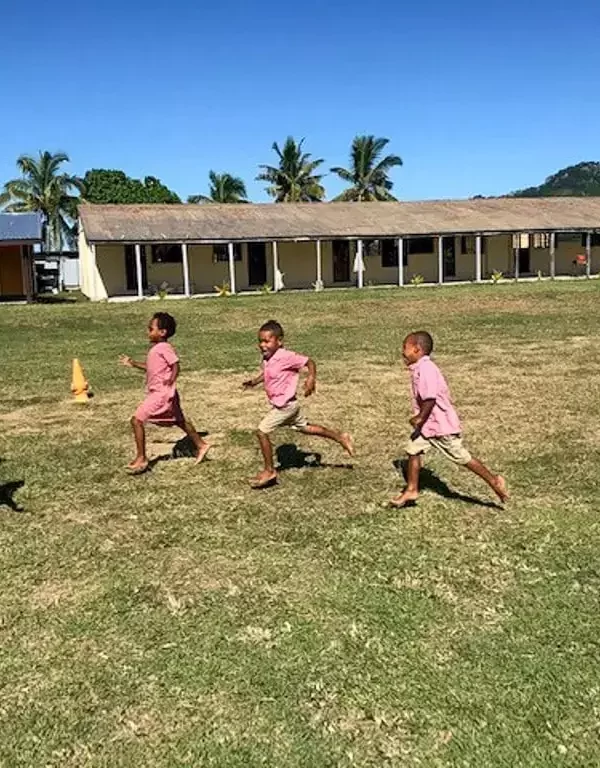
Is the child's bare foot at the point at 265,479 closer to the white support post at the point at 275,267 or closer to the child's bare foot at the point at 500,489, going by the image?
the child's bare foot at the point at 500,489

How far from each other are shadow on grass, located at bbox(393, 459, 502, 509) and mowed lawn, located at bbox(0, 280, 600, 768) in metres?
0.03

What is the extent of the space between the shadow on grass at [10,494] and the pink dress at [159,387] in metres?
1.05

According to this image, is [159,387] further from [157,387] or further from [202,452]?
[202,452]

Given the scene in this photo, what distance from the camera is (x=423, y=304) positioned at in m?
23.0

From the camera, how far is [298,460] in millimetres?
7016

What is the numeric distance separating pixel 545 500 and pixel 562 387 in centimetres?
485

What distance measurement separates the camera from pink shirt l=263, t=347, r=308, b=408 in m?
6.21

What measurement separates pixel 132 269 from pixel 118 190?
28.1 m

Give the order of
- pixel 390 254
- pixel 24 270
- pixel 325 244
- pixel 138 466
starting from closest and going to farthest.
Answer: pixel 138 466 → pixel 24 270 → pixel 325 244 → pixel 390 254

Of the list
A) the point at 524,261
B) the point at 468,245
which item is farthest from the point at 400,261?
the point at 524,261

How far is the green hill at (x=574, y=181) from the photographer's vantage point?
17779cm

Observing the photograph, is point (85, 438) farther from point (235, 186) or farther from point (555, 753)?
point (235, 186)

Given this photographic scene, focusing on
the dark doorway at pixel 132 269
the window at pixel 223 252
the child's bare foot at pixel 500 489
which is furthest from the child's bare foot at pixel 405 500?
the window at pixel 223 252

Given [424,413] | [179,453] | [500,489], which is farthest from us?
[179,453]
